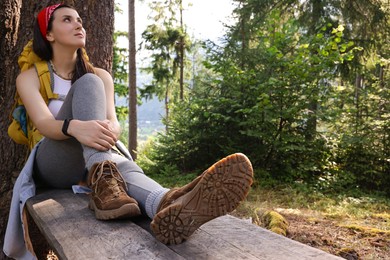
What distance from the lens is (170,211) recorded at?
1.41 metres

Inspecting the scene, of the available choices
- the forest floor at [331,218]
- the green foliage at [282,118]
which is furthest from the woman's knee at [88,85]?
the green foliage at [282,118]

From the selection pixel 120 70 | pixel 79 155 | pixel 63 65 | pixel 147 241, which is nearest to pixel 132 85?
pixel 120 70

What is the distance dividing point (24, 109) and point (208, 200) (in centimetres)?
168

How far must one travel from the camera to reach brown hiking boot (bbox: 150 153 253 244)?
1390 mm

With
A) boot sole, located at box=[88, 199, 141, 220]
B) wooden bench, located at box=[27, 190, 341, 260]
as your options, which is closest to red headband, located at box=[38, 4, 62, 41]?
wooden bench, located at box=[27, 190, 341, 260]

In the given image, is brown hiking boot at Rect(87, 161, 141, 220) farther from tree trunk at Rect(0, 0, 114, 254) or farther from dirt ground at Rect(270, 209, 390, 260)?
dirt ground at Rect(270, 209, 390, 260)

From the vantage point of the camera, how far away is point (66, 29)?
8.21ft

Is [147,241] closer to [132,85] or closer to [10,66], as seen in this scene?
[10,66]

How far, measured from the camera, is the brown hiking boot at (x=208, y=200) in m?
1.39

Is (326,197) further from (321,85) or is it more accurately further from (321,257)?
(321,257)

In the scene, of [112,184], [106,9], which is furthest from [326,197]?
[112,184]

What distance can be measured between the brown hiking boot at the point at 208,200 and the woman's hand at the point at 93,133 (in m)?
0.66

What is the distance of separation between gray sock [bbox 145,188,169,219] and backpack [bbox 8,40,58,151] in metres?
1.13

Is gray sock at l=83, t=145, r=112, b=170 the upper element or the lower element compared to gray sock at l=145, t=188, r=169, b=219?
upper
